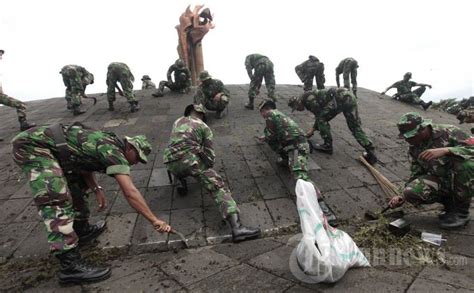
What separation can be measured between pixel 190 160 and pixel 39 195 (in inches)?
61.6

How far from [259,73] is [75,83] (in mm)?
5150

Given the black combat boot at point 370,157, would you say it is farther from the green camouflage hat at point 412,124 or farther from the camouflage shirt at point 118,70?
Result: the camouflage shirt at point 118,70

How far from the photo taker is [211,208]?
12.2 ft

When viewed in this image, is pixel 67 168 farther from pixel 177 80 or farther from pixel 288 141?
pixel 177 80

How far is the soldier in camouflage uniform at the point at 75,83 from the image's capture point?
25.3 ft

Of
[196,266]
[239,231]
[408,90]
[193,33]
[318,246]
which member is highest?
[193,33]

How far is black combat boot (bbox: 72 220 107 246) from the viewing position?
309 centimetres

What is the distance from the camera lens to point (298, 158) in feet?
13.1

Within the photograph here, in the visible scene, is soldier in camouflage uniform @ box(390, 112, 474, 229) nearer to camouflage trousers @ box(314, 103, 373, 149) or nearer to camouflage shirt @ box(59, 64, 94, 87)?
camouflage trousers @ box(314, 103, 373, 149)

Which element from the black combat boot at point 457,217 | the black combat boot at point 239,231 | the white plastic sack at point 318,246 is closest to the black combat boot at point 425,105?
the black combat boot at point 457,217

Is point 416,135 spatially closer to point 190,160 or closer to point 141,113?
point 190,160

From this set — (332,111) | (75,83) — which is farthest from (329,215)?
(75,83)

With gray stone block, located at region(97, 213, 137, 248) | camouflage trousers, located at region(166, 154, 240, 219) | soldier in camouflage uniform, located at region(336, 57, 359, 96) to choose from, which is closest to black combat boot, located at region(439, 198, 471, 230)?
camouflage trousers, located at region(166, 154, 240, 219)

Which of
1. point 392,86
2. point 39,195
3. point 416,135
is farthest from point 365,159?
point 392,86
